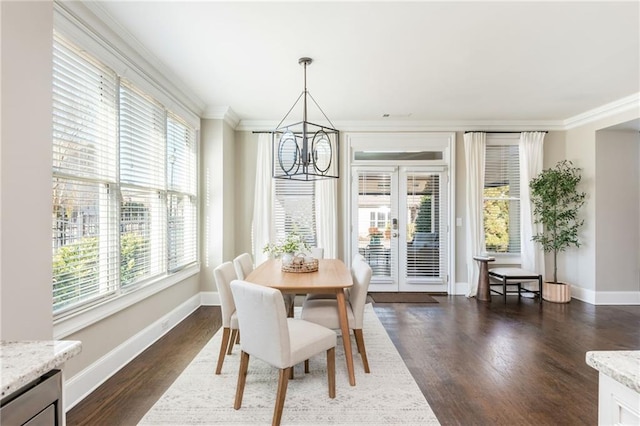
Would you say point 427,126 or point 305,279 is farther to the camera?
point 427,126

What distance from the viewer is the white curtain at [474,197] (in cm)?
506

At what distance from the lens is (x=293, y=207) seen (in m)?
5.23

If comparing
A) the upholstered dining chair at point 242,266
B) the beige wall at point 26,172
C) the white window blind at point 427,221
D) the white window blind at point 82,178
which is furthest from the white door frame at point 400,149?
the beige wall at point 26,172

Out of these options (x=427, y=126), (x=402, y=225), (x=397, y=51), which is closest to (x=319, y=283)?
(x=397, y=51)

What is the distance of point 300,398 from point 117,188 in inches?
85.3

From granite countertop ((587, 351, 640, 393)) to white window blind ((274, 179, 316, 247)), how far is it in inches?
172

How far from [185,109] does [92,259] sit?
224cm

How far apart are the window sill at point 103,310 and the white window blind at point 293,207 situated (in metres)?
1.95

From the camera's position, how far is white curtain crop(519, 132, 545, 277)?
5012mm

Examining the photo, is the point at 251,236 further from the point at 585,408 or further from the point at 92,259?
the point at 585,408

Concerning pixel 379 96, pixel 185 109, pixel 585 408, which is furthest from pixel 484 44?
pixel 185 109

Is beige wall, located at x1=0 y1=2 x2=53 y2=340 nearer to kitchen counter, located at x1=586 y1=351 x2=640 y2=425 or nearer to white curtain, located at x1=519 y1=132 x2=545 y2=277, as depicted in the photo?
kitchen counter, located at x1=586 y1=351 x2=640 y2=425

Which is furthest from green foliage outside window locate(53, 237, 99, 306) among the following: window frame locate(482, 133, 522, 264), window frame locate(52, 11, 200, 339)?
window frame locate(482, 133, 522, 264)

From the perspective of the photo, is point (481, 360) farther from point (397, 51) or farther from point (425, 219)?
point (397, 51)
